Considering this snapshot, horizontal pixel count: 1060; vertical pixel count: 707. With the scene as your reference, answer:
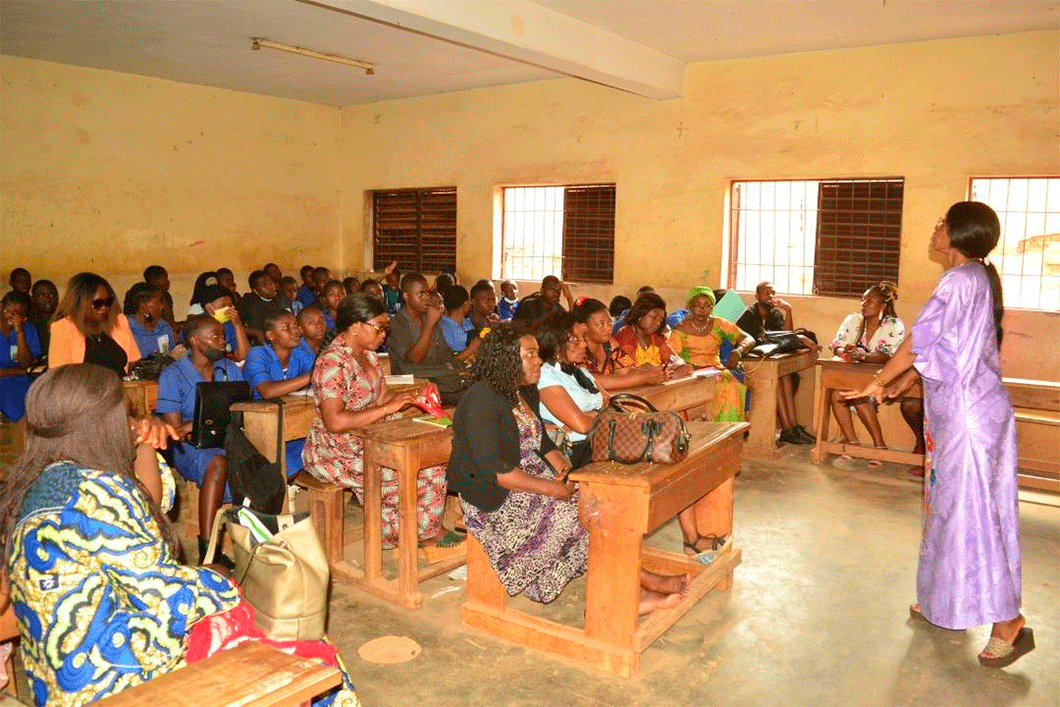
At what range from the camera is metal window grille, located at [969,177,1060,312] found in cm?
740

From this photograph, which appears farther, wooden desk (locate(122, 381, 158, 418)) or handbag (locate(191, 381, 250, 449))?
wooden desk (locate(122, 381, 158, 418))

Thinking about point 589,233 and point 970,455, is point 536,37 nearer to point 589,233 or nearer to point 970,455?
point 589,233

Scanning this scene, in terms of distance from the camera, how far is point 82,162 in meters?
10.0

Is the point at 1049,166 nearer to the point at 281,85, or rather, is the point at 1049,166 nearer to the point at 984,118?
the point at 984,118

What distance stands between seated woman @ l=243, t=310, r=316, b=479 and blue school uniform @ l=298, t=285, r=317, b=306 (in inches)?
212

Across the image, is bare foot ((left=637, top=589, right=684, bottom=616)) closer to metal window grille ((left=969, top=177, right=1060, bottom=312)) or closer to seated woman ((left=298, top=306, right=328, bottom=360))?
seated woman ((left=298, top=306, right=328, bottom=360))

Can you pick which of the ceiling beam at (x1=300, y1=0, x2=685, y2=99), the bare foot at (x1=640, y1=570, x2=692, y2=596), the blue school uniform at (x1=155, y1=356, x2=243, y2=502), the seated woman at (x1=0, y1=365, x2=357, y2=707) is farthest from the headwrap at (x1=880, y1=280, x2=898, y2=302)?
the seated woman at (x1=0, y1=365, x2=357, y2=707)

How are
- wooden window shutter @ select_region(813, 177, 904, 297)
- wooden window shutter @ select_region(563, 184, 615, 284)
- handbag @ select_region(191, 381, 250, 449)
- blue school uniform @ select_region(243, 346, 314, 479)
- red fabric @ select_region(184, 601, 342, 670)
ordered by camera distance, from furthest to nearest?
1. wooden window shutter @ select_region(563, 184, 615, 284)
2. wooden window shutter @ select_region(813, 177, 904, 297)
3. blue school uniform @ select_region(243, 346, 314, 479)
4. handbag @ select_region(191, 381, 250, 449)
5. red fabric @ select_region(184, 601, 342, 670)

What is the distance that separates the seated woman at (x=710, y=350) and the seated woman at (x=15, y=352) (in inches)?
192

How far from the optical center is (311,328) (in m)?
5.32

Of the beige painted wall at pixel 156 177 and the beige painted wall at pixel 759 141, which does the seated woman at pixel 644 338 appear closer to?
the beige painted wall at pixel 759 141

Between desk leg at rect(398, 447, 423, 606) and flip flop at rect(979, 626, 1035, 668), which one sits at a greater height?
desk leg at rect(398, 447, 423, 606)

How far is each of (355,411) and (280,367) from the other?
936 millimetres

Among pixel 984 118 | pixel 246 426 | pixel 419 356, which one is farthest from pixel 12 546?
pixel 984 118
